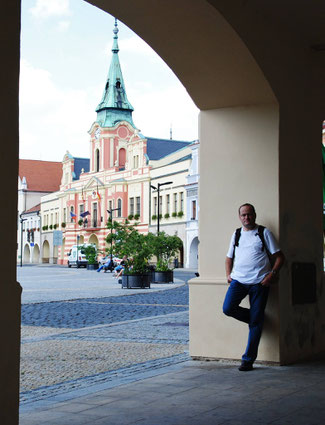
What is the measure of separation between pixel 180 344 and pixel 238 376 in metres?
2.67

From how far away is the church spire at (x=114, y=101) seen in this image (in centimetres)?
7612

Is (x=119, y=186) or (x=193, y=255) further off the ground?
(x=119, y=186)

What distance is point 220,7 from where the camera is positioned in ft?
19.7

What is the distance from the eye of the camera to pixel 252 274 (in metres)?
6.90

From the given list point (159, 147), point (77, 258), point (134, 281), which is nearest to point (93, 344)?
point (134, 281)

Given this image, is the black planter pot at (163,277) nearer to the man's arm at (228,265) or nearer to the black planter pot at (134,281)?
the black planter pot at (134,281)

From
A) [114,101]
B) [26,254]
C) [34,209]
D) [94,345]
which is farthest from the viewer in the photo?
[26,254]

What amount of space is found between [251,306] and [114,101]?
7088 cm

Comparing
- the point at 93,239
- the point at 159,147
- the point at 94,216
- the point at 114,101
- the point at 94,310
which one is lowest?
the point at 94,310

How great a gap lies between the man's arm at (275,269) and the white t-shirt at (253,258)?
1.9 inches

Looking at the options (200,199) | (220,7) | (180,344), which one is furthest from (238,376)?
(220,7)

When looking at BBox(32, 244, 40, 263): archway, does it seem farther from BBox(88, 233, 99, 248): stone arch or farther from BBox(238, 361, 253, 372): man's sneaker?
BBox(238, 361, 253, 372): man's sneaker

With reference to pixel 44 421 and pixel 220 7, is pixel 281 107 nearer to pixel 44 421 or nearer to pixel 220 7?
pixel 220 7

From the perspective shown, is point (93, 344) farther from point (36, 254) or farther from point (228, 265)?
point (36, 254)
